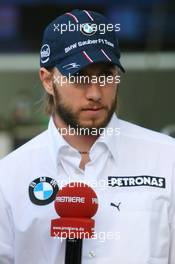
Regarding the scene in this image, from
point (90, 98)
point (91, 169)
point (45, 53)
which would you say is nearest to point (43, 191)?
point (91, 169)

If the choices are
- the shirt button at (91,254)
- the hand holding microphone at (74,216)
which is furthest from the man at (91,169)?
the hand holding microphone at (74,216)

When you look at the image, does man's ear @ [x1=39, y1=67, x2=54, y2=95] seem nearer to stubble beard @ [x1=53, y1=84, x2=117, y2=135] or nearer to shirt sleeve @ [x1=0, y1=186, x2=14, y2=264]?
stubble beard @ [x1=53, y1=84, x2=117, y2=135]

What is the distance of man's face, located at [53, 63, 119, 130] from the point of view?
7.58 ft

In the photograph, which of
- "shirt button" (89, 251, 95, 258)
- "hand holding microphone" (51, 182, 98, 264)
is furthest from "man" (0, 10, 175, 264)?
"hand holding microphone" (51, 182, 98, 264)

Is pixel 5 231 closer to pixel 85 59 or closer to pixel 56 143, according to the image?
pixel 56 143

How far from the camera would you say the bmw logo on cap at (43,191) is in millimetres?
2326

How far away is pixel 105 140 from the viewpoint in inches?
94.8

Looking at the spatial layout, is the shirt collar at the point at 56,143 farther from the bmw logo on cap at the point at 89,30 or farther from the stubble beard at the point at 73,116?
the bmw logo on cap at the point at 89,30

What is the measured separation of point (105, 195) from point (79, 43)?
449mm

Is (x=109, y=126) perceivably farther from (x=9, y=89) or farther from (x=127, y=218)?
(x=9, y=89)

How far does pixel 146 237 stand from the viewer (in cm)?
228

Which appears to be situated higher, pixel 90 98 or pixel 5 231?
pixel 90 98

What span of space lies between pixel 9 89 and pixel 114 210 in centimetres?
577

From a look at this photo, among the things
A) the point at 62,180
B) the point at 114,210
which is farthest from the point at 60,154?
the point at 114,210
